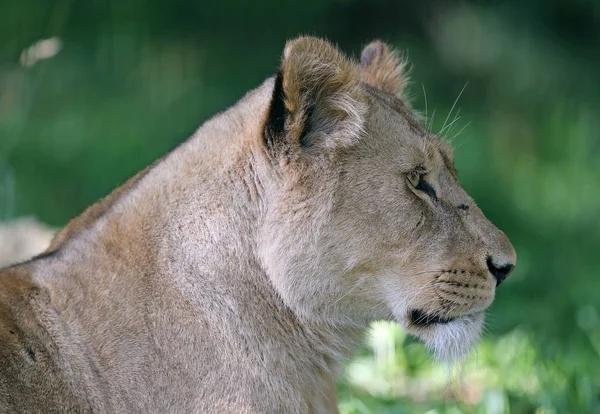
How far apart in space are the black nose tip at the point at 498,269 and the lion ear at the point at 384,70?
2.46ft

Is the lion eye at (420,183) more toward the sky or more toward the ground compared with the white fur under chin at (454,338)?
more toward the sky

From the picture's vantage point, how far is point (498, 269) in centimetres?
295

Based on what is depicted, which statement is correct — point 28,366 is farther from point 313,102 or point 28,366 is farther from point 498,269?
point 498,269

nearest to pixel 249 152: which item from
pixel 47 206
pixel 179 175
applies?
pixel 179 175

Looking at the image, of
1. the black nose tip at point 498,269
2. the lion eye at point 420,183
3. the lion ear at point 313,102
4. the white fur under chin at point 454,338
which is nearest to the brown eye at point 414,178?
the lion eye at point 420,183

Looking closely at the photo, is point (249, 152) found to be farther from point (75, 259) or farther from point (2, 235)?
point (2, 235)

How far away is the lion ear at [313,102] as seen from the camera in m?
2.70

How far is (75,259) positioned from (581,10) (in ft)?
20.9

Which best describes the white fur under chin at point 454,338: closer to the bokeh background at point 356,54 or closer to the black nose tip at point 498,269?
the black nose tip at point 498,269

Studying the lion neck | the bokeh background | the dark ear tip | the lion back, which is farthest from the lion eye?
the bokeh background

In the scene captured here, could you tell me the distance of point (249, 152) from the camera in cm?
284

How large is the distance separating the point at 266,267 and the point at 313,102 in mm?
490

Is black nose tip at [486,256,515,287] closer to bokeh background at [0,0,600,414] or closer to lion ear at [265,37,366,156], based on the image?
lion ear at [265,37,366,156]

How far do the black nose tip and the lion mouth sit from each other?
0.63 feet
